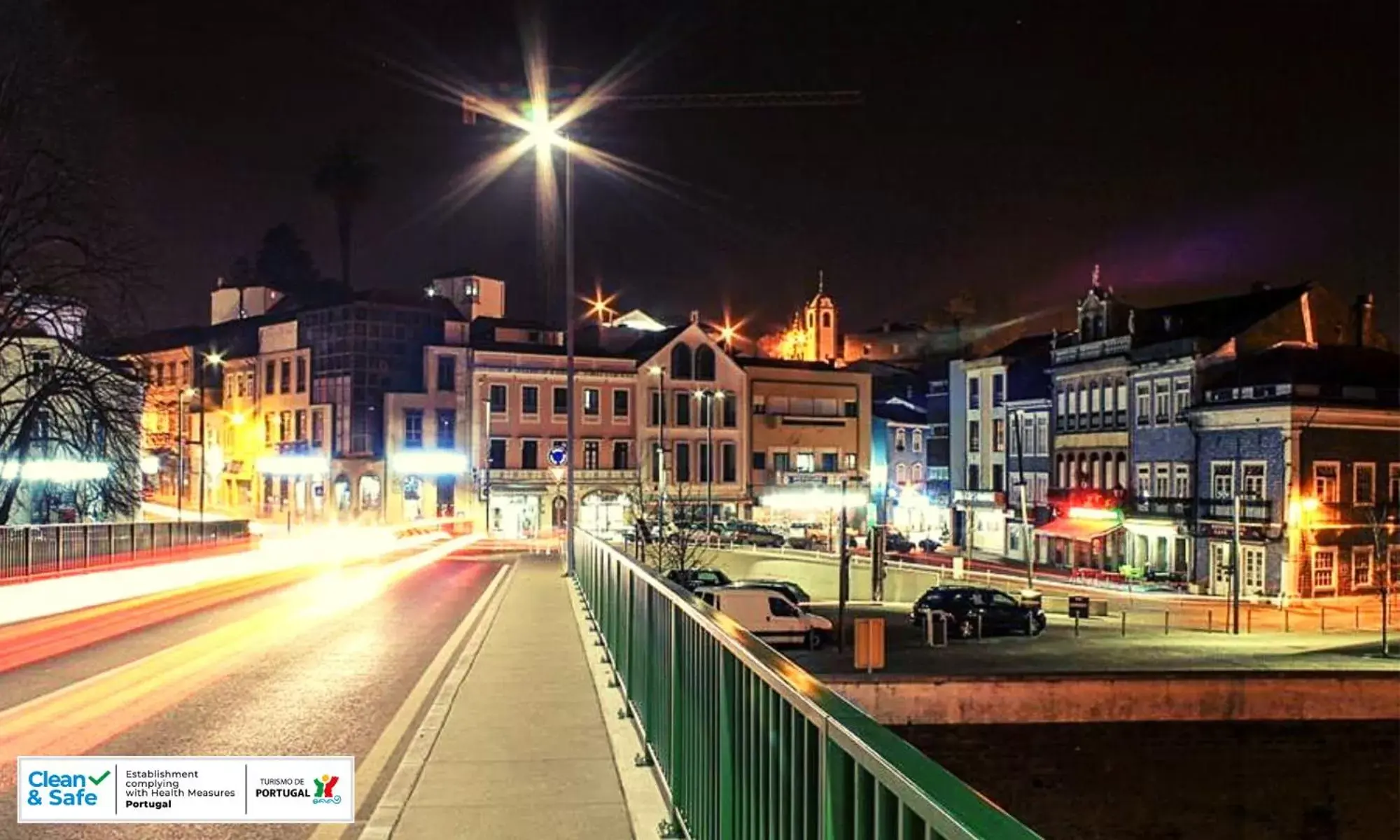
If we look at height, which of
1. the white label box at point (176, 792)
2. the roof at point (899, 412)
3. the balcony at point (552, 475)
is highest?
the roof at point (899, 412)

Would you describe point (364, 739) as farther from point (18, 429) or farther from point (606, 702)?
point (18, 429)

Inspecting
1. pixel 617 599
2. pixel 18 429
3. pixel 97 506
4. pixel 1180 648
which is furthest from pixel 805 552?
pixel 617 599

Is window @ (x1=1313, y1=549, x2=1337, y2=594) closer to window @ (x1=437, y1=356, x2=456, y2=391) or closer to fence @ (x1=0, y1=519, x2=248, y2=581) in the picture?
fence @ (x1=0, y1=519, x2=248, y2=581)

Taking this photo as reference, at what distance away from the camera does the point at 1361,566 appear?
5178 cm

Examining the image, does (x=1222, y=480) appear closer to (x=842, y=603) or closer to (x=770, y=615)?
(x=842, y=603)

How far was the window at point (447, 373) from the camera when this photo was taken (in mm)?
75875

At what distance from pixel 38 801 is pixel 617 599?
21.6ft

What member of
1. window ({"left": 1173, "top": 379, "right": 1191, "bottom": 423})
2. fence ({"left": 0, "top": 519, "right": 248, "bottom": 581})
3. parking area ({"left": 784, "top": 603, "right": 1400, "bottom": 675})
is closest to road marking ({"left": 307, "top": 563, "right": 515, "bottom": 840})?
fence ({"left": 0, "top": 519, "right": 248, "bottom": 581})

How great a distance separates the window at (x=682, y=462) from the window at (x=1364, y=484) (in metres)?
39.3

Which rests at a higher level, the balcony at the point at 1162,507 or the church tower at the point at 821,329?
the church tower at the point at 821,329

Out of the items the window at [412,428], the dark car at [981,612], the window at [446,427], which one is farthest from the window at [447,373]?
the dark car at [981,612]

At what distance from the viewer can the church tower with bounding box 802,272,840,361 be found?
147125mm

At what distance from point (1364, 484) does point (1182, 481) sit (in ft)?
23.1

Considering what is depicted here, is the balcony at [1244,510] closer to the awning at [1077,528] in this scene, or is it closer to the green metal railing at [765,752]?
the awning at [1077,528]
